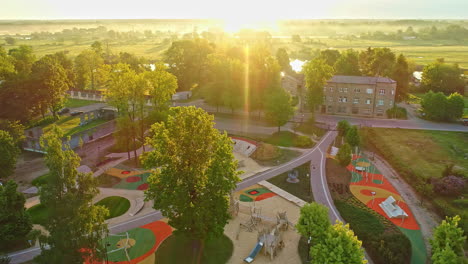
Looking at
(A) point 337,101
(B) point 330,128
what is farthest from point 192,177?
(A) point 337,101

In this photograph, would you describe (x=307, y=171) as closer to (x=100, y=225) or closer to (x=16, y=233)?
(x=100, y=225)

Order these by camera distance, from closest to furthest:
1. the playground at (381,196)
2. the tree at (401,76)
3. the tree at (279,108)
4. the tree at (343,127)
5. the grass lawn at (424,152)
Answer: the playground at (381,196)
the grass lawn at (424,152)
the tree at (343,127)
the tree at (279,108)
the tree at (401,76)

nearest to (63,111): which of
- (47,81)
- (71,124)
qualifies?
(71,124)

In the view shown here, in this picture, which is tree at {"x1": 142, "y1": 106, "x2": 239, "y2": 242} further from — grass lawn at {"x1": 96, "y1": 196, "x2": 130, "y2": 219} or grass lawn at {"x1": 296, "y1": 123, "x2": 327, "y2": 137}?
grass lawn at {"x1": 296, "y1": 123, "x2": 327, "y2": 137}

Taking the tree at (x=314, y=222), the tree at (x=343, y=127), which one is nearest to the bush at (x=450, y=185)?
the tree at (x=343, y=127)

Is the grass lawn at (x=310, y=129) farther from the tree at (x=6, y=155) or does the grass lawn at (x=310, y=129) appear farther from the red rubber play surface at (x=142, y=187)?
the tree at (x=6, y=155)

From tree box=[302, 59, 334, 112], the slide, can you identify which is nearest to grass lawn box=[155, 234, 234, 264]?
the slide

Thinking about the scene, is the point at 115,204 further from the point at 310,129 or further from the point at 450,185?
the point at 450,185

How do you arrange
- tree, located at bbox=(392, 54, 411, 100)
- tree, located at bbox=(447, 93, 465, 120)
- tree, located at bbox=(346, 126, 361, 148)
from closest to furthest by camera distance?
tree, located at bbox=(346, 126, 361, 148) → tree, located at bbox=(447, 93, 465, 120) → tree, located at bbox=(392, 54, 411, 100)
